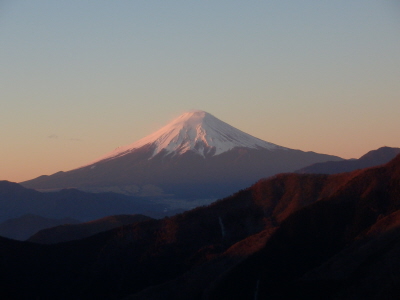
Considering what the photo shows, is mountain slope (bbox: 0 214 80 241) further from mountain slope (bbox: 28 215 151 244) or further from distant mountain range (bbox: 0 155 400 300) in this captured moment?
distant mountain range (bbox: 0 155 400 300)

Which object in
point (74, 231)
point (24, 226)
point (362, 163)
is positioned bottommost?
point (74, 231)

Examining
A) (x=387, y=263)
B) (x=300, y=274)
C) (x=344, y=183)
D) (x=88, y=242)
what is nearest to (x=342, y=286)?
(x=387, y=263)

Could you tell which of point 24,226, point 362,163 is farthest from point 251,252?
point 362,163

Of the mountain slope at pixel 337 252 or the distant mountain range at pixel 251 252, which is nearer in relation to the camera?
the mountain slope at pixel 337 252

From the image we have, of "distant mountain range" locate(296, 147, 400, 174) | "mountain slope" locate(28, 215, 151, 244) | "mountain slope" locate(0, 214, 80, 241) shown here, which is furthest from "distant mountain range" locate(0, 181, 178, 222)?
"mountain slope" locate(28, 215, 151, 244)

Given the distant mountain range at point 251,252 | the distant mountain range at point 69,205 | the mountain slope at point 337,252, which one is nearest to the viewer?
the mountain slope at point 337,252

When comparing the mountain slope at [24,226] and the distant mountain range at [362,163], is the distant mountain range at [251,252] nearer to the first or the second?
the mountain slope at [24,226]

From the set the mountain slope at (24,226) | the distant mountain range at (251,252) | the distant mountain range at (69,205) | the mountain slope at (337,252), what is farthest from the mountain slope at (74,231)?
the distant mountain range at (69,205)

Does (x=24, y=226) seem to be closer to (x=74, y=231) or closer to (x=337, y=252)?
(x=74, y=231)
